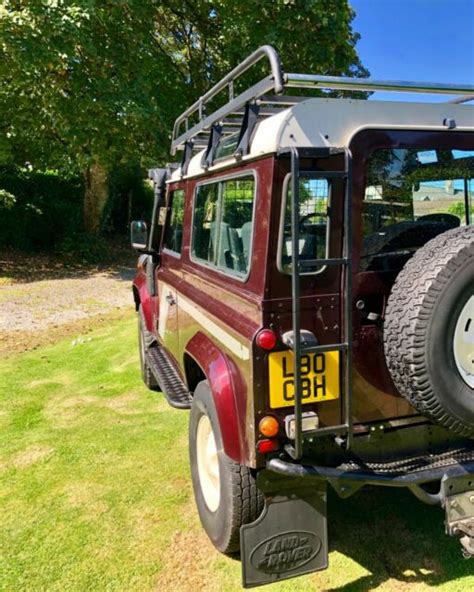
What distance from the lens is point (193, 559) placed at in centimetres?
286

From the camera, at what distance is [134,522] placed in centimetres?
319

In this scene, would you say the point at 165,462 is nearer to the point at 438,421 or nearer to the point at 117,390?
the point at 117,390

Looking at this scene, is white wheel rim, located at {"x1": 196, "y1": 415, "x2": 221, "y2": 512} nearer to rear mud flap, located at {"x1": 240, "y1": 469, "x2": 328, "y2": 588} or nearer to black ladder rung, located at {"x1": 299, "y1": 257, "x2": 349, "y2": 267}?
rear mud flap, located at {"x1": 240, "y1": 469, "x2": 328, "y2": 588}

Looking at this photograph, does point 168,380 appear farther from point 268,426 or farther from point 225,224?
point 268,426

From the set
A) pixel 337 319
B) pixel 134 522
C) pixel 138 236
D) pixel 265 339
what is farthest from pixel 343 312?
pixel 138 236

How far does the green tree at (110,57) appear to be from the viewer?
9391 mm

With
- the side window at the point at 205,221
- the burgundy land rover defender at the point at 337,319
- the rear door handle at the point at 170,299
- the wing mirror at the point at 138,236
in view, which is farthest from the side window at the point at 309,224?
the wing mirror at the point at 138,236

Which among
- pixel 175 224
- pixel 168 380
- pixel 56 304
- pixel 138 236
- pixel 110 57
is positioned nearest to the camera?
pixel 168 380

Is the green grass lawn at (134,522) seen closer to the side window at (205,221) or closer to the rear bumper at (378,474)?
the rear bumper at (378,474)

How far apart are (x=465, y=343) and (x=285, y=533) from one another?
1180 mm

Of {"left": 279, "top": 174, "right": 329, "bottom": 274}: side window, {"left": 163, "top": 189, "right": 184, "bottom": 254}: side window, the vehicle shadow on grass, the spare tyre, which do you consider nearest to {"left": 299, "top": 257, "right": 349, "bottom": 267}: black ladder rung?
{"left": 279, "top": 174, "right": 329, "bottom": 274}: side window

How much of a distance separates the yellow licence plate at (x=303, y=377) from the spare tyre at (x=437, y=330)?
0.28m

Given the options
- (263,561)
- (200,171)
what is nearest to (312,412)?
(263,561)

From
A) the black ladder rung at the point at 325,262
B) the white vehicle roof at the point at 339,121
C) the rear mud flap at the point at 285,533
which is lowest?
the rear mud flap at the point at 285,533
